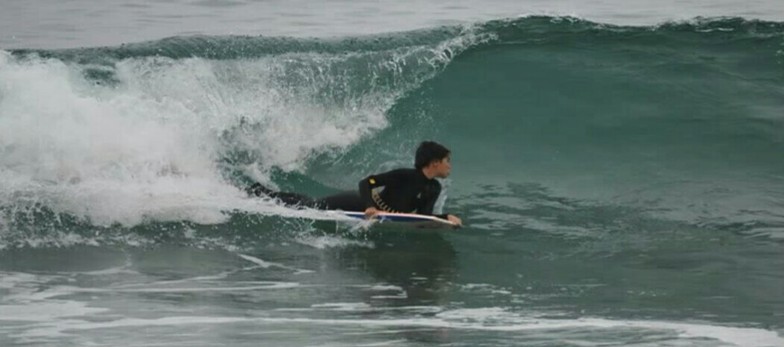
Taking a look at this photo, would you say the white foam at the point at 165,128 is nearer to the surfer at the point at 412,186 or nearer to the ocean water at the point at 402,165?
the ocean water at the point at 402,165

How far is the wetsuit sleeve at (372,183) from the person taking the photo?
41.0 feet

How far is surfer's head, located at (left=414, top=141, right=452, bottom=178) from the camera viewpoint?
40.7ft

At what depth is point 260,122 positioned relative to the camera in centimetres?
1688

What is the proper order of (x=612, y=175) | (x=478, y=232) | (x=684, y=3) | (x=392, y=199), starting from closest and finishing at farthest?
(x=392, y=199), (x=478, y=232), (x=612, y=175), (x=684, y=3)

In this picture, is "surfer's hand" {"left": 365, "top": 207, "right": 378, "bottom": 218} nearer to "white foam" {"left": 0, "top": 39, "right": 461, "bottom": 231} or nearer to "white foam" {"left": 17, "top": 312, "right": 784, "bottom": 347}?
"white foam" {"left": 0, "top": 39, "right": 461, "bottom": 231}

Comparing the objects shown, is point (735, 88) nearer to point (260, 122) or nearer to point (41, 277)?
point (260, 122)

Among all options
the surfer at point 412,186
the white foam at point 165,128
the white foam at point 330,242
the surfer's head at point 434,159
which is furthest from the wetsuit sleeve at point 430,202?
the white foam at point 165,128

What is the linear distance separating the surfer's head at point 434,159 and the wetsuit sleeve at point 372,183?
0.90 ft

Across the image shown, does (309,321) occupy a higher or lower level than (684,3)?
lower

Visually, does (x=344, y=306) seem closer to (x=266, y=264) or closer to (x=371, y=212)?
(x=266, y=264)

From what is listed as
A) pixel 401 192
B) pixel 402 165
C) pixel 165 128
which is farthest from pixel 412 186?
pixel 165 128

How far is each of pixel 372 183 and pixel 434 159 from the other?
22.7 inches

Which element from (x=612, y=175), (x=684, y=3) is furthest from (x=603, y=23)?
(x=612, y=175)

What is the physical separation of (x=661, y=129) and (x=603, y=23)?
13.6 ft
